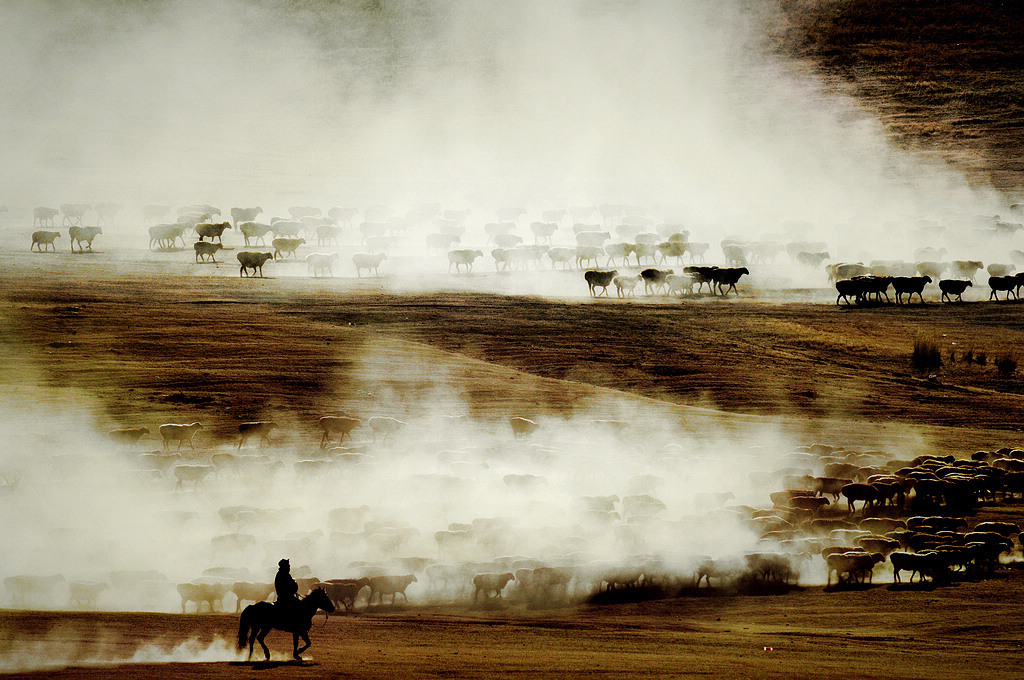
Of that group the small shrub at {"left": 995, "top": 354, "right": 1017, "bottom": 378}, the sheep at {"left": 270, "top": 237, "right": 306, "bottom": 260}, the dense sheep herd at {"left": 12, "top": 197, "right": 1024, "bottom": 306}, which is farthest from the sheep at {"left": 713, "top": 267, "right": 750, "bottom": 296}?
the sheep at {"left": 270, "top": 237, "right": 306, "bottom": 260}

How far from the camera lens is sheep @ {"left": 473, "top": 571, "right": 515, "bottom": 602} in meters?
15.4

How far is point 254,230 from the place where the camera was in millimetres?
52906

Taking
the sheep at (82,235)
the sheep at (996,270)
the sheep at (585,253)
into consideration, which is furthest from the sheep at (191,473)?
the sheep at (996,270)

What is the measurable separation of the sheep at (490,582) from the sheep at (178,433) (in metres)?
12.0

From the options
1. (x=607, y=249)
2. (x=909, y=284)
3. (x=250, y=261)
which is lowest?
(x=909, y=284)

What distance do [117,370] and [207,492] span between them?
33.0 ft

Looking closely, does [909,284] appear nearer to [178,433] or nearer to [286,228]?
[286,228]

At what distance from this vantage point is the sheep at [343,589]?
14.8 meters

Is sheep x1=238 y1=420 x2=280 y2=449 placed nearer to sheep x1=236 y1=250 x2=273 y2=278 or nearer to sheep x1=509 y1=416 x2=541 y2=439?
sheep x1=509 y1=416 x2=541 y2=439

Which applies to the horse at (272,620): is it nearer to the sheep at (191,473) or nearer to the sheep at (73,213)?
the sheep at (191,473)

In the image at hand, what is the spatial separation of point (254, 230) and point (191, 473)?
3394cm

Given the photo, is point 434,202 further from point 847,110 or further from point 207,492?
point 207,492

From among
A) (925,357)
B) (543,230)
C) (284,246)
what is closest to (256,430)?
(925,357)

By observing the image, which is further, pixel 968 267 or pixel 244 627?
pixel 968 267
